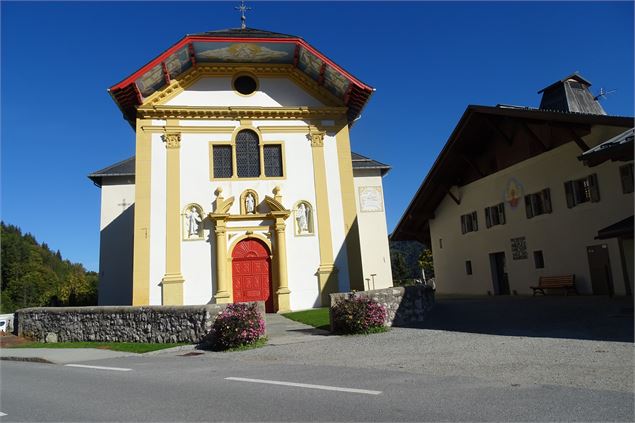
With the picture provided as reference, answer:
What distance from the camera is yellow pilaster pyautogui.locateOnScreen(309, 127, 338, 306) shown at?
18.9 metres

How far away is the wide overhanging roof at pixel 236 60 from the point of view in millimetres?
18641

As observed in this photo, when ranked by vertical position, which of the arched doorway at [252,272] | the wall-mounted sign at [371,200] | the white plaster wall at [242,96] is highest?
the white plaster wall at [242,96]

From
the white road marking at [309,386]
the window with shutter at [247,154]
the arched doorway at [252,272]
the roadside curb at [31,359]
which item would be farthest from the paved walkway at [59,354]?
the window with shutter at [247,154]

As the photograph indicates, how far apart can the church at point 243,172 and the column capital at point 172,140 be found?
4 centimetres

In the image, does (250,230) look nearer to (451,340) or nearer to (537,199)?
(451,340)

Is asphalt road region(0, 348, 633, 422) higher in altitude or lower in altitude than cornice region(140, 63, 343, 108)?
lower

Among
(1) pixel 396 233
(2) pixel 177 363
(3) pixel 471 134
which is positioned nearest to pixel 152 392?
(2) pixel 177 363

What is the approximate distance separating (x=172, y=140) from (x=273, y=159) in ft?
13.4

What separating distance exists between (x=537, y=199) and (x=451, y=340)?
42.7 feet

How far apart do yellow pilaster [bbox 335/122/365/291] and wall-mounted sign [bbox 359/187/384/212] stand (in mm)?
8903

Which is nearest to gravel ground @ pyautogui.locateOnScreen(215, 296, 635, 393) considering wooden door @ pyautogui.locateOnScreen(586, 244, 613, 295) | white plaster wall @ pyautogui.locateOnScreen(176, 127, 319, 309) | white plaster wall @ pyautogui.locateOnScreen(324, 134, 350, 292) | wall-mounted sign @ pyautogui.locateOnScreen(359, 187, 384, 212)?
wooden door @ pyautogui.locateOnScreen(586, 244, 613, 295)

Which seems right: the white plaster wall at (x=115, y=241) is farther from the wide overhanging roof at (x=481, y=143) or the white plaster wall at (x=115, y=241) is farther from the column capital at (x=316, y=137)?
the wide overhanging roof at (x=481, y=143)

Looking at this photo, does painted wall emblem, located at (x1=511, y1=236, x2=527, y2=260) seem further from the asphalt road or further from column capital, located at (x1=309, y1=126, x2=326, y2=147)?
the asphalt road

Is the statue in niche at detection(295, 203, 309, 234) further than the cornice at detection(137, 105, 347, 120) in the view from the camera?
Yes
